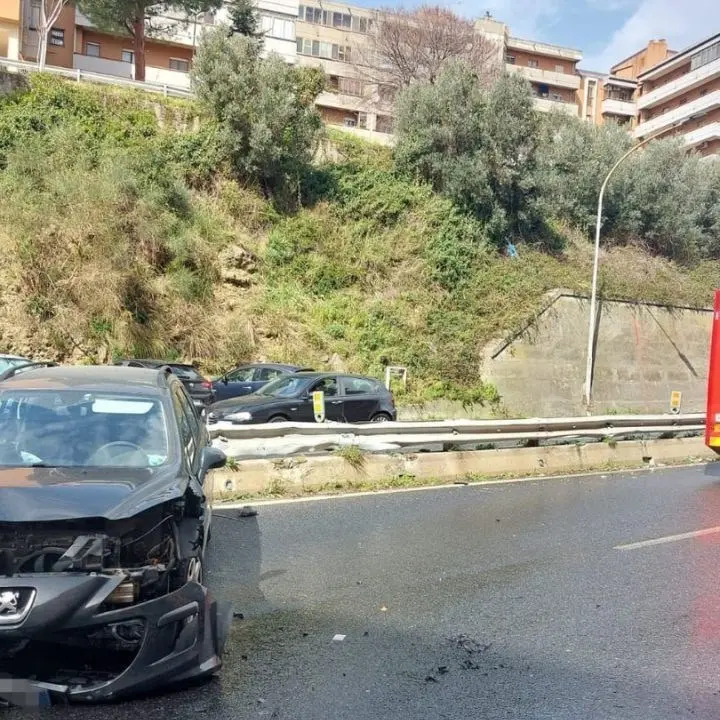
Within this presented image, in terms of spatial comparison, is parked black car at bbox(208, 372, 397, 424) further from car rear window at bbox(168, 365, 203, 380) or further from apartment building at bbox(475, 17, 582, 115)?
apartment building at bbox(475, 17, 582, 115)

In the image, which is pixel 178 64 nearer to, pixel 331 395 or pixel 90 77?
pixel 90 77

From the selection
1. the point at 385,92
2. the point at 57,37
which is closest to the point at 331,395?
the point at 57,37

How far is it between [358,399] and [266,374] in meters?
3.20

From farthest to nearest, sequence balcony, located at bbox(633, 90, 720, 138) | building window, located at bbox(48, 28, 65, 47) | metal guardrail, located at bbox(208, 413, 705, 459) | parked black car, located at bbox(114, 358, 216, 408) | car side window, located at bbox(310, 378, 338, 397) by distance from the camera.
A: 1. balcony, located at bbox(633, 90, 720, 138)
2. building window, located at bbox(48, 28, 65, 47)
3. parked black car, located at bbox(114, 358, 216, 408)
4. car side window, located at bbox(310, 378, 338, 397)
5. metal guardrail, located at bbox(208, 413, 705, 459)

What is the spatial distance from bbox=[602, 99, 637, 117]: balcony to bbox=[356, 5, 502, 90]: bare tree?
841 inches

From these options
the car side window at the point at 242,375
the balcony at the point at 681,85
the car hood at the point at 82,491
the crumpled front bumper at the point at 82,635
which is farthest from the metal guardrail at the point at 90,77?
the balcony at the point at 681,85

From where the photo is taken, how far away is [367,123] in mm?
52625

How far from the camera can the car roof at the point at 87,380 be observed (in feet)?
17.2

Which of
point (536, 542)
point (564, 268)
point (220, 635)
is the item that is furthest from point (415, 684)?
point (564, 268)

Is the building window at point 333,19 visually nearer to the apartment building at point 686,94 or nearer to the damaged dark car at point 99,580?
the apartment building at point 686,94

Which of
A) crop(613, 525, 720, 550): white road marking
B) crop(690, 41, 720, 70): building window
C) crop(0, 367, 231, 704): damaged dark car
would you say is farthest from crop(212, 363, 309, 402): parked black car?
crop(690, 41, 720, 70): building window

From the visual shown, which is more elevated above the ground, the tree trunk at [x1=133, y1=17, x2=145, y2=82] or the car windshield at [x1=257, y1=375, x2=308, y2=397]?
the tree trunk at [x1=133, y1=17, x2=145, y2=82]

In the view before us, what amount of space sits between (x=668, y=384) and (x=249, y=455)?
84.8ft

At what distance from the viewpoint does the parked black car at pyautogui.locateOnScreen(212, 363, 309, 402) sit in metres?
19.2
